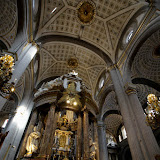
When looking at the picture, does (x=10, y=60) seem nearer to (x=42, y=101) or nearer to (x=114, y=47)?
(x=42, y=101)

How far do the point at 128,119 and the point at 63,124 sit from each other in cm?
484

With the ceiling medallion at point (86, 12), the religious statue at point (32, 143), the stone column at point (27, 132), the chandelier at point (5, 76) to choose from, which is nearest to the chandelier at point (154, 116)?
the religious statue at point (32, 143)

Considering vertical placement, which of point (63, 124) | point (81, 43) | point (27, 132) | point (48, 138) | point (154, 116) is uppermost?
point (81, 43)

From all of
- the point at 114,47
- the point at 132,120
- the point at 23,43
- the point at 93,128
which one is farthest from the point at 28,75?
the point at 132,120

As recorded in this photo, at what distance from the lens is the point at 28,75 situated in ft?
44.2

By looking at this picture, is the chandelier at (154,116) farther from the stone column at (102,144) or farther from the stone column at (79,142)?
the stone column at (102,144)

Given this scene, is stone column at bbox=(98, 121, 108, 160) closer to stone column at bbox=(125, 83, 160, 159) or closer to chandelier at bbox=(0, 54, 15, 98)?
stone column at bbox=(125, 83, 160, 159)

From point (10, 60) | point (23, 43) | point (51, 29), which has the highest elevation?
point (51, 29)

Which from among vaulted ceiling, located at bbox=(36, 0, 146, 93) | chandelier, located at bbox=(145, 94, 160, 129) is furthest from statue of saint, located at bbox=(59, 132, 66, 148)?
vaulted ceiling, located at bbox=(36, 0, 146, 93)

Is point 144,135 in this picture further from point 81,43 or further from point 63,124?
point 81,43

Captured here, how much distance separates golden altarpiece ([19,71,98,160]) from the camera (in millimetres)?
7410

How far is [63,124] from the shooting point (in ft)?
31.0

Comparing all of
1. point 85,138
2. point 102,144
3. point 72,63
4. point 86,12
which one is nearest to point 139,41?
point 86,12

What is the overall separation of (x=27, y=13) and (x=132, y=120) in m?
10.8
